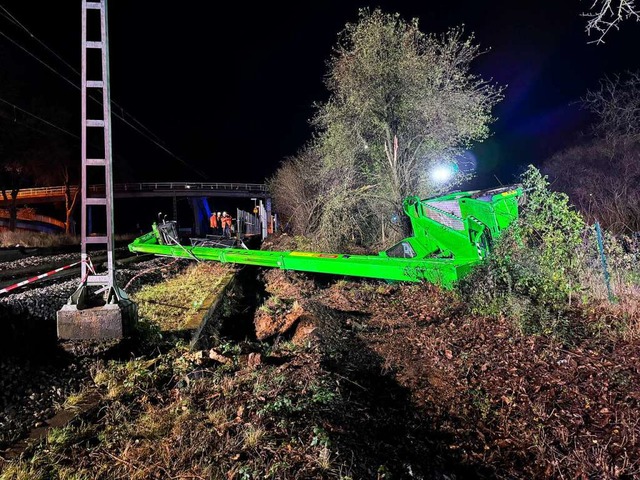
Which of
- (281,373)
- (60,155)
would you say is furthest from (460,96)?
(60,155)

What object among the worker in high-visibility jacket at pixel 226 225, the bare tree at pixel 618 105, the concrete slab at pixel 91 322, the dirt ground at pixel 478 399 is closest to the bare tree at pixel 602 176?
the bare tree at pixel 618 105

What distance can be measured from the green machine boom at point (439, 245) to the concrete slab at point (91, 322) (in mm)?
4479

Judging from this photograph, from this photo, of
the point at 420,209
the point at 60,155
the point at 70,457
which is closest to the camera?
the point at 70,457

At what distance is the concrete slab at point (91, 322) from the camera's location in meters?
4.44

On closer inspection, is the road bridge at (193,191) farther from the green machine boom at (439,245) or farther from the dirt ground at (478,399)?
the dirt ground at (478,399)

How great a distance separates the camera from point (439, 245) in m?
8.35

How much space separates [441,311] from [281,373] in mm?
3558

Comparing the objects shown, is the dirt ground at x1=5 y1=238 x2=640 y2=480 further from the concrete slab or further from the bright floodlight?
the bright floodlight

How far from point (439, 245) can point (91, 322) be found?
6.40 metres

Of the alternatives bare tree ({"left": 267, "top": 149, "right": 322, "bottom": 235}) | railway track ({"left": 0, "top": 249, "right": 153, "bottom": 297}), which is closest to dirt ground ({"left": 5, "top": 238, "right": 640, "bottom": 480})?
railway track ({"left": 0, "top": 249, "right": 153, "bottom": 297})

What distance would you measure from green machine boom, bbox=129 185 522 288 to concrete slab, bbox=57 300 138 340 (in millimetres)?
4479

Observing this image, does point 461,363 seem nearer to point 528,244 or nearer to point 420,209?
point 528,244

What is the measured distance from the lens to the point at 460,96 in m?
13.6

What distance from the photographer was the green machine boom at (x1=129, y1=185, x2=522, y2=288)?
7.45 meters
